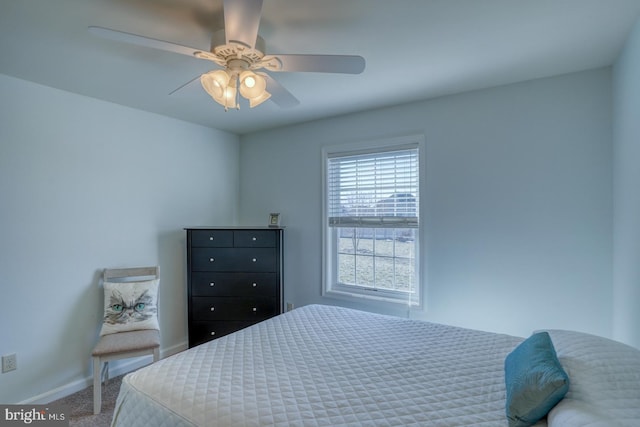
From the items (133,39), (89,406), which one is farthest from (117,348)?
(133,39)

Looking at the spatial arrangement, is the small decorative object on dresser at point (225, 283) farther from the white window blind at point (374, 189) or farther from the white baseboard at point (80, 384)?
the white window blind at point (374, 189)

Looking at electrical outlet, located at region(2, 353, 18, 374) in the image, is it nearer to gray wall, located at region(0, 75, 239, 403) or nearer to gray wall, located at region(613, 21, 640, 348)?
gray wall, located at region(0, 75, 239, 403)

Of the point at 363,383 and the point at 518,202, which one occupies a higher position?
the point at 518,202

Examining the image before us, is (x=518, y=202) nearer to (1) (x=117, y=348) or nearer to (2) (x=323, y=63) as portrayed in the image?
(2) (x=323, y=63)

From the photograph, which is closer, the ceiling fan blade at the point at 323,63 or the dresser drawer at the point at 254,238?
the ceiling fan blade at the point at 323,63

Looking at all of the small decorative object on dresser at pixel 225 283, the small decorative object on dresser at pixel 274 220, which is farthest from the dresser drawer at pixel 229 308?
the small decorative object on dresser at pixel 274 220

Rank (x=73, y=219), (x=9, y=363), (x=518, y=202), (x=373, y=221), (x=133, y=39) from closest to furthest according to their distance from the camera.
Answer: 1. (x=133, y=39)
2. (x=9, y=363)
3. (x=518, y=202)
4. (x=73, y=219)
5. (x=373, y=221)

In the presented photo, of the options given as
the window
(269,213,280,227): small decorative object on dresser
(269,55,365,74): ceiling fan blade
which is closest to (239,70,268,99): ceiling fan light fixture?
(269,55,365,74): ceiling fan blade

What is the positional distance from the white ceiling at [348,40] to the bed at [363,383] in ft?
5.00

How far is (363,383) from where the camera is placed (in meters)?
1.38

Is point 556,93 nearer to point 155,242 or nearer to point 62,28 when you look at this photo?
point 62,28

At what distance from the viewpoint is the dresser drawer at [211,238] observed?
123 inches

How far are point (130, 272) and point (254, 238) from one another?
1.14 meters

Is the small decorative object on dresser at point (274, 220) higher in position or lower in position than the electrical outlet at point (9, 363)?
higher
